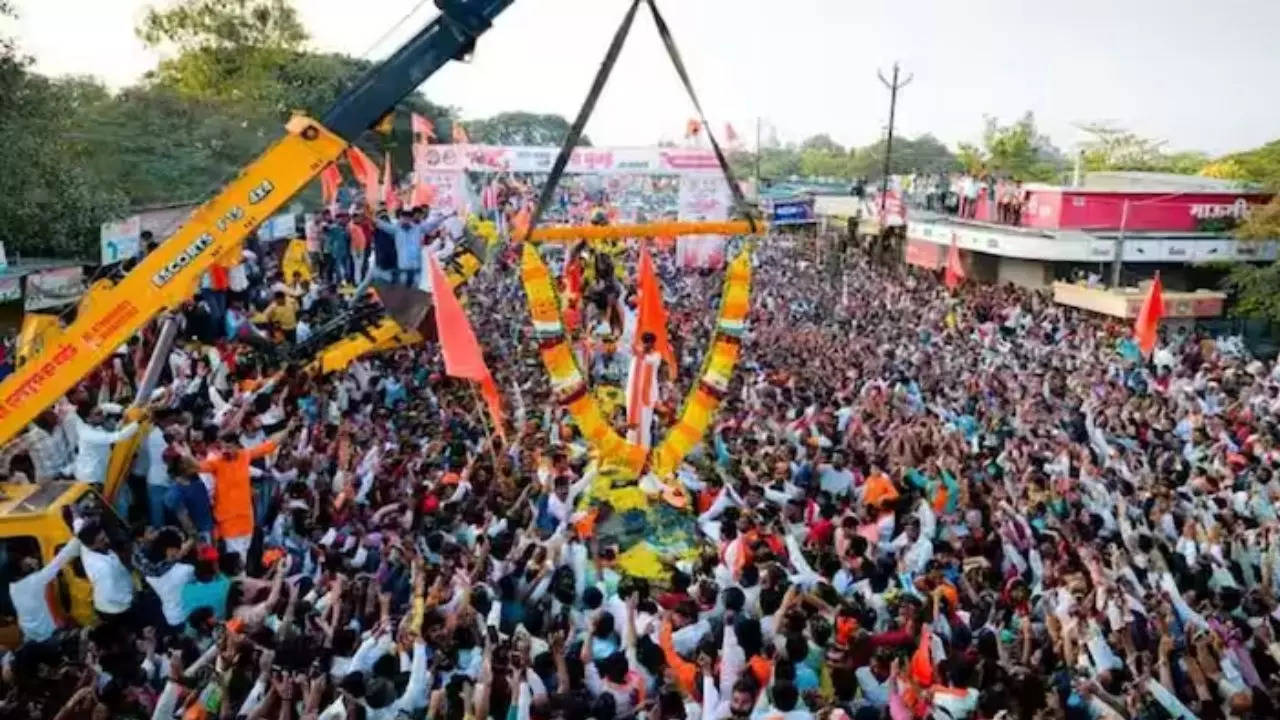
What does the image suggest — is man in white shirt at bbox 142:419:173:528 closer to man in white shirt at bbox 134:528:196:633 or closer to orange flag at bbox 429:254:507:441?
man in white shirt at bbox 134:528:196:633

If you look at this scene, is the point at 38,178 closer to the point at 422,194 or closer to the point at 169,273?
the point at 422,194

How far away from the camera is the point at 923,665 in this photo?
6.08 meters

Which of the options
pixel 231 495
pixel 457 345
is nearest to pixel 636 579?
pixel 231 495

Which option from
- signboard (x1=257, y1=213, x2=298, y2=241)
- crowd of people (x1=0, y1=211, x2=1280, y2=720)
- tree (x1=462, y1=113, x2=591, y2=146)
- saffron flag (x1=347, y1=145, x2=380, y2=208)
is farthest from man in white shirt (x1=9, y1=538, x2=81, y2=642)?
tree (x1=462, y1=113, x2=591, y2=146)

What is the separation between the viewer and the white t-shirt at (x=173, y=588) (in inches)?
259

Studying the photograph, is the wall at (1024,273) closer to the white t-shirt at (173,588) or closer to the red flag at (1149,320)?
the red flag at (1149,320)

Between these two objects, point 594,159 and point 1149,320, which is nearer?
point 1149,320

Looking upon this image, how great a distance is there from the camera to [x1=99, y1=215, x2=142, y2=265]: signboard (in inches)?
644

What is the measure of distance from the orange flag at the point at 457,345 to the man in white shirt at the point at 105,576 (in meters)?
4.30

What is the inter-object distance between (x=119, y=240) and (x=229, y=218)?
31.0ft

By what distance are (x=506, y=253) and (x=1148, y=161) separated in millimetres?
47575

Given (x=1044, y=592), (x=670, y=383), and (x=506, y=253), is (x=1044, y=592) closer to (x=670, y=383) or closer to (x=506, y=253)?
(x=670, y=383)

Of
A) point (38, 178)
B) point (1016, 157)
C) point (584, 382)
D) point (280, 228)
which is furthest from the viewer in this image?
point (1016, 157)

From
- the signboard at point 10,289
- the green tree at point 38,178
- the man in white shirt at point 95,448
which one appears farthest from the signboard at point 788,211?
the man in white shirt at point 95,448
